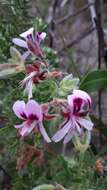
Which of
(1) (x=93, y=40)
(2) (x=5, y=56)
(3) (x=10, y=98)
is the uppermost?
(1) (x=93, y=40)

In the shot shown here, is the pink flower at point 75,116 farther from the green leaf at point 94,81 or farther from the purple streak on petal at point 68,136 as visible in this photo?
the green leaf at point 94,81

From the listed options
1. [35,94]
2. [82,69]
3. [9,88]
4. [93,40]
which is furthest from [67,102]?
[93,40]

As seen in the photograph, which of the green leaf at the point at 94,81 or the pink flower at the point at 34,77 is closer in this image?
the pink flower at the point at 34,77

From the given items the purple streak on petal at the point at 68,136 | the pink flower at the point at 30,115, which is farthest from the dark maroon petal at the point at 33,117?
the purple streak on petal at the point at 68,136

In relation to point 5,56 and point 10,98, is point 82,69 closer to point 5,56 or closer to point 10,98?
point 5,56

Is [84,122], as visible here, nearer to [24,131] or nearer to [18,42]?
[24,131]

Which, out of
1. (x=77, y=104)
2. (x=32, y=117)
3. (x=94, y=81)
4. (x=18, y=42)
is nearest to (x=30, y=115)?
(x=32, y=117)
